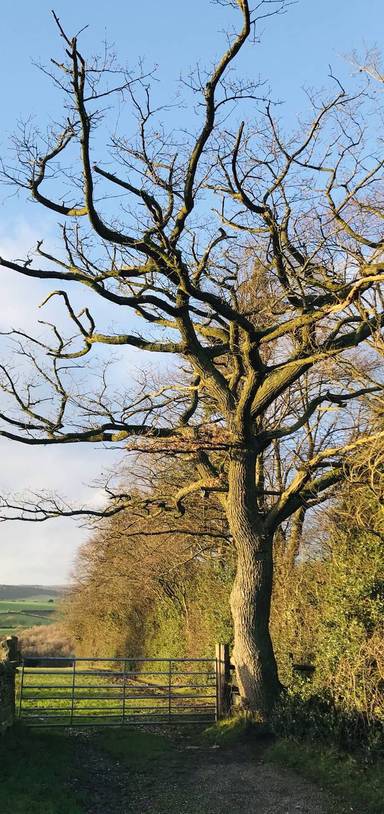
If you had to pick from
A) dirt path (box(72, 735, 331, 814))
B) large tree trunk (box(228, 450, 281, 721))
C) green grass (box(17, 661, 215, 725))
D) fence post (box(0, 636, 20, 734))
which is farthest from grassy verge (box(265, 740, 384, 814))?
fence post (box(0, 636, 20, 734))

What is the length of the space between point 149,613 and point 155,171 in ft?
62.5

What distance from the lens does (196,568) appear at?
2130 cm

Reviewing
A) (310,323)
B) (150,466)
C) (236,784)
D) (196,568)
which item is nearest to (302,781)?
(236,784)

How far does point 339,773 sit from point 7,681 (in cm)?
520

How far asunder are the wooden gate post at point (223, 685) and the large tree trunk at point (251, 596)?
1.22 meters

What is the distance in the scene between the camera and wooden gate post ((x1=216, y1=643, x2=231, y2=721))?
518 inches

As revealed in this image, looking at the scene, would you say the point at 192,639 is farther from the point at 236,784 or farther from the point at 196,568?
the point at 236,784

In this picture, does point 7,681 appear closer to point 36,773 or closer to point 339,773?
point 36,773

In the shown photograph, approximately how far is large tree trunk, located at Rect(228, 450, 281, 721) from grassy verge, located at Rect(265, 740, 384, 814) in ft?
4.69

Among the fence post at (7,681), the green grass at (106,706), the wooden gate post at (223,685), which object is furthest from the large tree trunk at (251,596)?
the fence post at (7,681)

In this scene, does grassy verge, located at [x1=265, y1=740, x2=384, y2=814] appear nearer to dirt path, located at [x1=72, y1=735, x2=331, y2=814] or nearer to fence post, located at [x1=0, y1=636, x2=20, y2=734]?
dirt path, located at [x1=72, y1=735, x2=331, y2=814]

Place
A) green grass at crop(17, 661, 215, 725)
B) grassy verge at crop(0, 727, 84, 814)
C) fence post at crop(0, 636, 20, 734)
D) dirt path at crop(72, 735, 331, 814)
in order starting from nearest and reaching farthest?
grassy verge at crop(0, 727, 84, 814), dirt path at crop(72, 735, 331, 814), fence post at crop(0, 636, 20, 734), green grass at crop(17, 661, 215, 725)

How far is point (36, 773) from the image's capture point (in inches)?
350

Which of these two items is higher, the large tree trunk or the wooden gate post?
the large tree trunk
